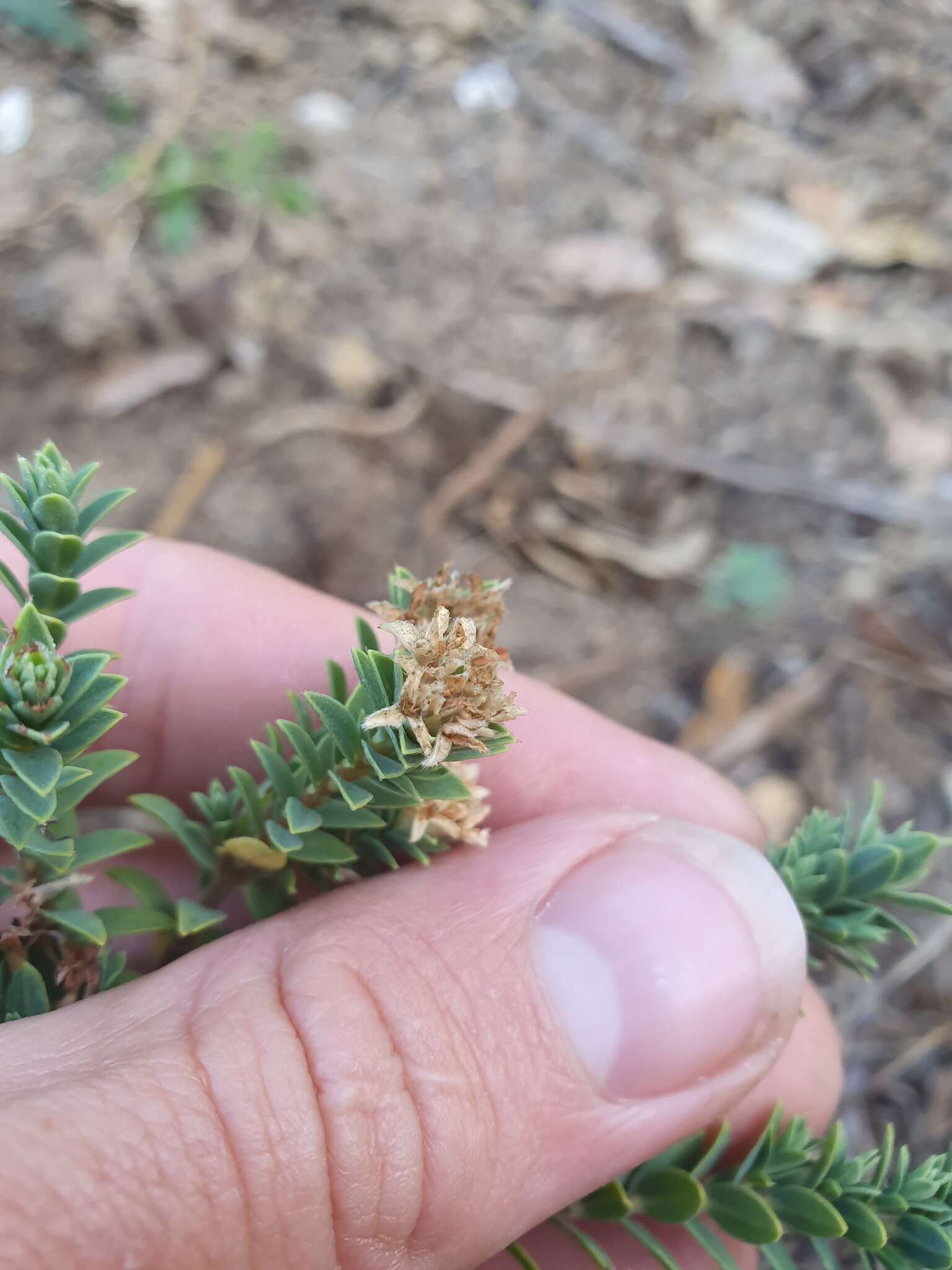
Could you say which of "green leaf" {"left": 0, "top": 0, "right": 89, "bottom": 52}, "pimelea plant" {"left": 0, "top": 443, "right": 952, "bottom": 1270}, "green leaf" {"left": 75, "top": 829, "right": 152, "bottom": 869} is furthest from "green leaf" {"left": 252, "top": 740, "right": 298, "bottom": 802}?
"green leaf" {"left": 0, "top": 0, "right": 89, "bottom": 52}

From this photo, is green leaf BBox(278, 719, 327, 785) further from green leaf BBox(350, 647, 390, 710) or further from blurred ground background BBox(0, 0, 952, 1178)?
blurred ground background BBox(0, 0, 952, 1178)

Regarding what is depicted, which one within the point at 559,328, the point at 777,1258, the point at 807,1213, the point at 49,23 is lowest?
the point at 777,1258

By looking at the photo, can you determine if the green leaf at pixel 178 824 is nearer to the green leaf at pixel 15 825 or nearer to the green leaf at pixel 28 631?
the green leaf at pixel 15 825

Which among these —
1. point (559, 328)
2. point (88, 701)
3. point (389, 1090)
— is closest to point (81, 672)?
point (88, 701)

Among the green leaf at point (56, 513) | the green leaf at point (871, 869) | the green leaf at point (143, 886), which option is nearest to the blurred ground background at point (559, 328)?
the green leaf at point (871, 869)

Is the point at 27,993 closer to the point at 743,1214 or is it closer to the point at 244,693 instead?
the point at 244,693

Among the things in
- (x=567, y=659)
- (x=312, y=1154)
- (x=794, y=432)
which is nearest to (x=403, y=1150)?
(x=312, y=1154)
